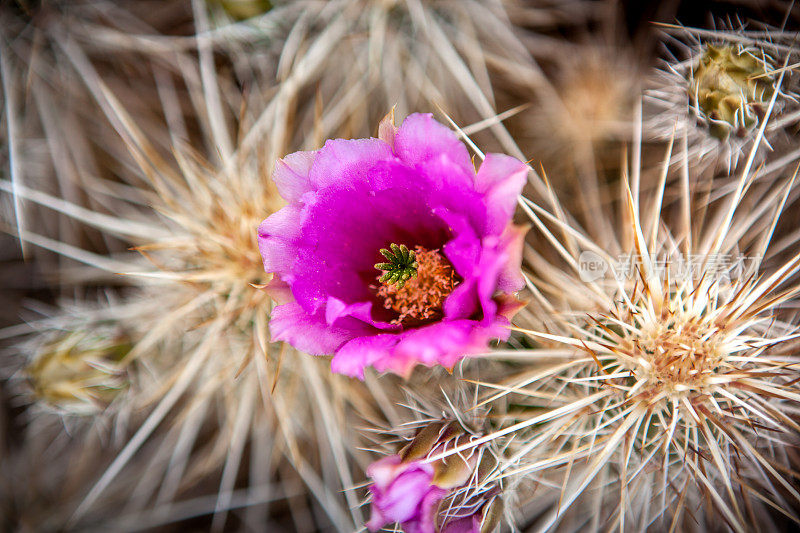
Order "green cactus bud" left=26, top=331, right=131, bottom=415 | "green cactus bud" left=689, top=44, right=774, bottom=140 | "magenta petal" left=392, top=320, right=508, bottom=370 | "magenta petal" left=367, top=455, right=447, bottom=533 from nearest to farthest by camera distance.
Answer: "magenta petal" left=392, top=320, right=508, bottom=370
"magenta petal" left=367, top=455, right=447, bottom=533
"green cactus bud" left=689, top=44, right=774, bottom=140
"green cactus bud" left=26, top=331, right=131, bottom=415

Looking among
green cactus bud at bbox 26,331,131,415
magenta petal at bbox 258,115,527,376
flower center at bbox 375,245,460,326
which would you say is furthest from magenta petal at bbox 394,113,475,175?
green cactus bud at bbox 26,331,131,415

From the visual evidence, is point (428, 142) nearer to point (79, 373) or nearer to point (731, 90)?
point (731, 90)

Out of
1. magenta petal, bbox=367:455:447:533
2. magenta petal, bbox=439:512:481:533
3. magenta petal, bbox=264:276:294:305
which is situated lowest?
magenta petal, bbox=439:512:481:533

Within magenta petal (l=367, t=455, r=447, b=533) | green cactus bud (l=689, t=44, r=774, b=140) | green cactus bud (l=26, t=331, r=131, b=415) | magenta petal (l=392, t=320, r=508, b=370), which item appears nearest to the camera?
magenta petal (l=392, t=320, r=508, b=370)

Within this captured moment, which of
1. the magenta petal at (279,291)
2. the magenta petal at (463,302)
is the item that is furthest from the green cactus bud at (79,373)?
the magenta petal at (463,302)

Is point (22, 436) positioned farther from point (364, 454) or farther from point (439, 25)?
point (439, 25)

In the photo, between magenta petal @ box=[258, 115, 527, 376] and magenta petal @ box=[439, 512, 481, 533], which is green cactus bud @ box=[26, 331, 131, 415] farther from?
magenta petal @ box=[439, 512, 481, 533]

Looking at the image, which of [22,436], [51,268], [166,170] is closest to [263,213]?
[166,170]

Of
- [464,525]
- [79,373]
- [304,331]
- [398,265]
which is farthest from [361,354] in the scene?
[79,373]
